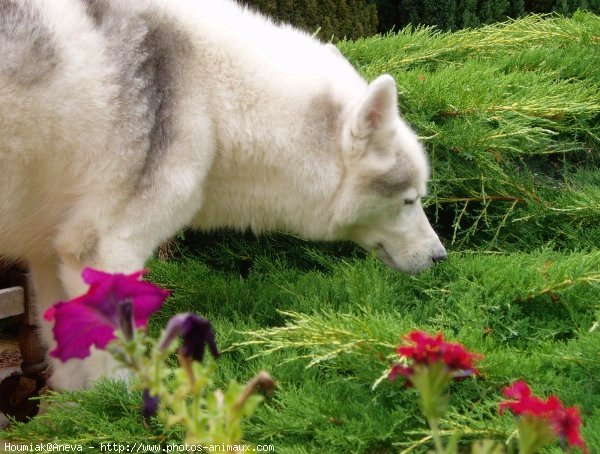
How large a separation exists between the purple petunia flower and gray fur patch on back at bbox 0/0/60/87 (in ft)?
5.57

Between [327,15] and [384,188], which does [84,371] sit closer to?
[384,188]

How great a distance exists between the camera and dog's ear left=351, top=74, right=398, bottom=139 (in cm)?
282

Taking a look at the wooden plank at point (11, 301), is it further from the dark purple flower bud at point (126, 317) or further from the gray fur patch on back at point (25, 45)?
the dark purple flower bud at point (126, 317)

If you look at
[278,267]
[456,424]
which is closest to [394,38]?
[278,267]

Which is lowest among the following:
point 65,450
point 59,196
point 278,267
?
point 278,267

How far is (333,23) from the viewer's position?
6797 mm

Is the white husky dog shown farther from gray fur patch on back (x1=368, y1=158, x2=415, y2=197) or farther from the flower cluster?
the flower cluster

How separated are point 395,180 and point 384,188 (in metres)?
0.05

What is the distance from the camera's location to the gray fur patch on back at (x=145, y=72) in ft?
8.77

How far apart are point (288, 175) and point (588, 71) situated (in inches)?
79.4

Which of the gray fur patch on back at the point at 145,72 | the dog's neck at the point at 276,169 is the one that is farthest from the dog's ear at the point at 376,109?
the gray fur patch on back at the point at 145,72

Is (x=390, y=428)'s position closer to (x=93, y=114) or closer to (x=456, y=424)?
(x=456, y=424)

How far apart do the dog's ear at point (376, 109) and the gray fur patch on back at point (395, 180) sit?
19 centimetres

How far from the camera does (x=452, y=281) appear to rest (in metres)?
2.88
